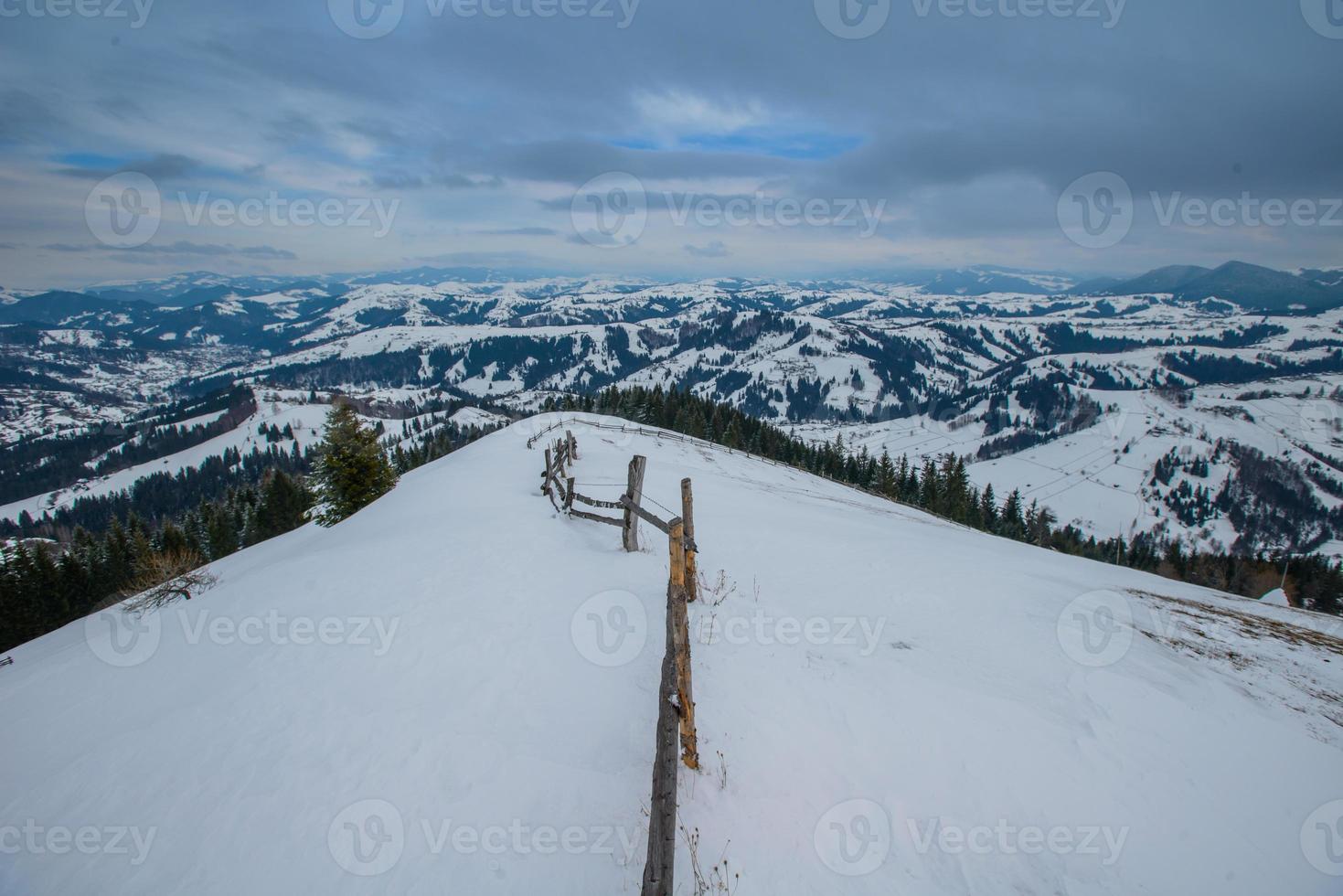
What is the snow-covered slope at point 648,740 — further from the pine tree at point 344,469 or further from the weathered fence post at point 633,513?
the pine tree at point 344,469

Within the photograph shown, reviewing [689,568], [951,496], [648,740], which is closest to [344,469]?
[689,568]

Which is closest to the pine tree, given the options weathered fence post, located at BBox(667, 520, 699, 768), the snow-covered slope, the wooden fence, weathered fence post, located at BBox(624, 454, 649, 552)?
the snow-covered slope

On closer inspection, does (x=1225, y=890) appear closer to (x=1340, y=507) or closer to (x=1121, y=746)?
(x=1121, y=746)

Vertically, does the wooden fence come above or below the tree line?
above

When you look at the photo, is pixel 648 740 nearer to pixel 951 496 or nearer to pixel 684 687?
pixel 684 687

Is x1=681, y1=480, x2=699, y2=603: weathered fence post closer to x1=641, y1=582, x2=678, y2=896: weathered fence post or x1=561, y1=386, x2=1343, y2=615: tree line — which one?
x1=641, y1=582, x2=678, y2=896: weathered fence post

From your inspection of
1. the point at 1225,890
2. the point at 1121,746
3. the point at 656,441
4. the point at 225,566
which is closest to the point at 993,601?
the point at 1121,746

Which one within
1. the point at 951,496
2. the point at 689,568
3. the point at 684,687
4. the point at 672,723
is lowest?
the point at 951,496
